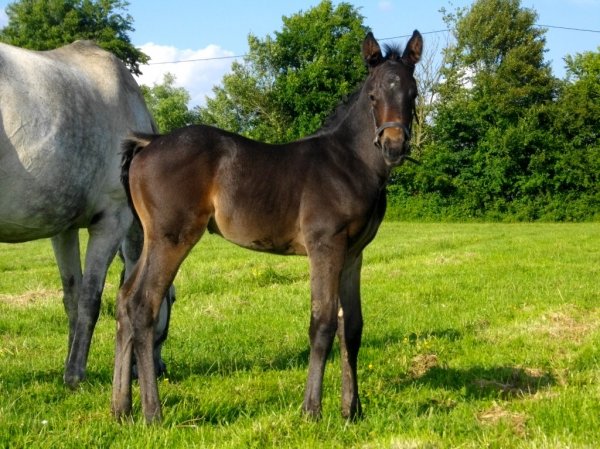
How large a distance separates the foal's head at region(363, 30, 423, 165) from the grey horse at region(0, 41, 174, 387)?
187 centimetres

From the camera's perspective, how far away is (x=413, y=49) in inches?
181

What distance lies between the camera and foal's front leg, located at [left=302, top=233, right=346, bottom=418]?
427 centimetres

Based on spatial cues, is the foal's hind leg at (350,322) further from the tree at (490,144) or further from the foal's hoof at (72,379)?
the tree at (490,144)

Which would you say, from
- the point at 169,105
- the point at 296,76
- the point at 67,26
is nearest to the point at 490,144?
the point at 296,76

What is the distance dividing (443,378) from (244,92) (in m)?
43.7

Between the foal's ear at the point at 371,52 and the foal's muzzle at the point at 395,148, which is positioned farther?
the foal's ear at the point at 371,52

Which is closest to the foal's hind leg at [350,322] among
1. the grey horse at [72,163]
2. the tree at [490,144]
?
the grey horse at [72,163]

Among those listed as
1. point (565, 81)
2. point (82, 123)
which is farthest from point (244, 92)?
point (82, 123)

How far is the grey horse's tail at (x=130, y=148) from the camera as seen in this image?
187 inches

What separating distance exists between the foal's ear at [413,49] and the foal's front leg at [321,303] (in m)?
1.28

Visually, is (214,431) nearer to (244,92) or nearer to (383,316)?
(383,316)

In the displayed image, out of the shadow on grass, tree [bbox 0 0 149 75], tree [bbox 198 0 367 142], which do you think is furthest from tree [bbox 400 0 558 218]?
the shadow on grass

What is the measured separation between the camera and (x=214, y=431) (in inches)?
164

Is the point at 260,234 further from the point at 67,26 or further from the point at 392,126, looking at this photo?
the point at 67,26
